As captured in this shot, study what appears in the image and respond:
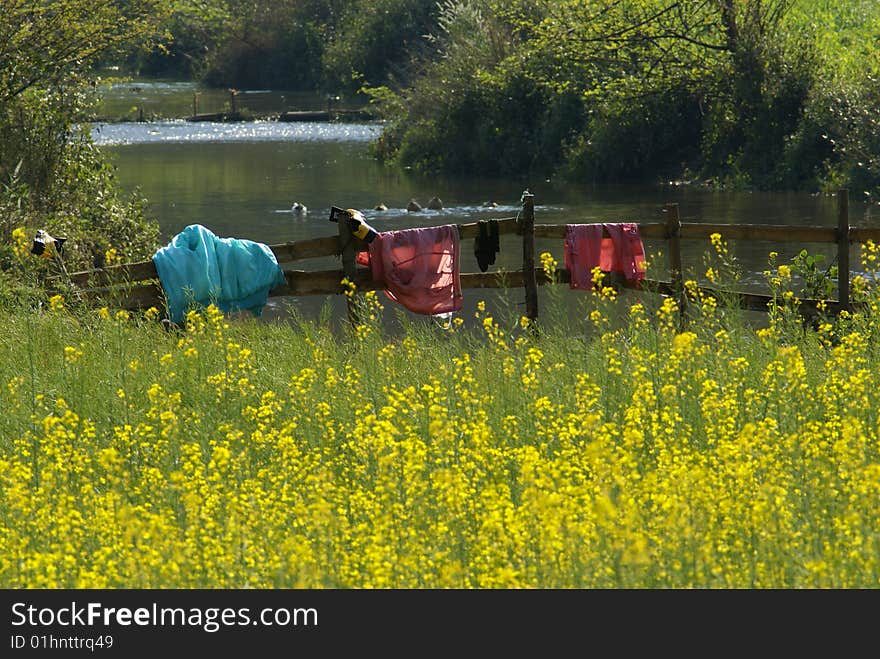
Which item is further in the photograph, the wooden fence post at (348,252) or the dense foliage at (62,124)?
the dense foliage at (62,124)

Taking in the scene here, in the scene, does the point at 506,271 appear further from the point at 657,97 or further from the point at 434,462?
the point at 657,97

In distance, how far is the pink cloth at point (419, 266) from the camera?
13039 mm

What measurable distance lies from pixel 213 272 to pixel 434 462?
567 centimetres

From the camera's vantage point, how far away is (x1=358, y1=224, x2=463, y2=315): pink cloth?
513 inches

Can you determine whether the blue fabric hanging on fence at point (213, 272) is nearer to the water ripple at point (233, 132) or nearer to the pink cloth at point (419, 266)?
the pink cloth at point (419, 266)

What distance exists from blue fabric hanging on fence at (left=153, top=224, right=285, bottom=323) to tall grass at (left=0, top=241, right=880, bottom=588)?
822 mm

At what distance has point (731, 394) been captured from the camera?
855cm

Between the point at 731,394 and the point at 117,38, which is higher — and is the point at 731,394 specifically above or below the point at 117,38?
below

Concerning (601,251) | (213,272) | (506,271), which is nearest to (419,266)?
(506,271)

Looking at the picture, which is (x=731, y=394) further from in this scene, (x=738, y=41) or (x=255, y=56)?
(x=255, y=56)

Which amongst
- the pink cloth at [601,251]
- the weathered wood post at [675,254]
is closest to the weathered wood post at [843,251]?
the weathered wood post at [675,254]

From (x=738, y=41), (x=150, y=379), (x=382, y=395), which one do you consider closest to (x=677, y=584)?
(x=382, y=395)

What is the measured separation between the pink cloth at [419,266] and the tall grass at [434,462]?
1.47 m

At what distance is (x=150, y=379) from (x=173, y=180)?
26.9 m
